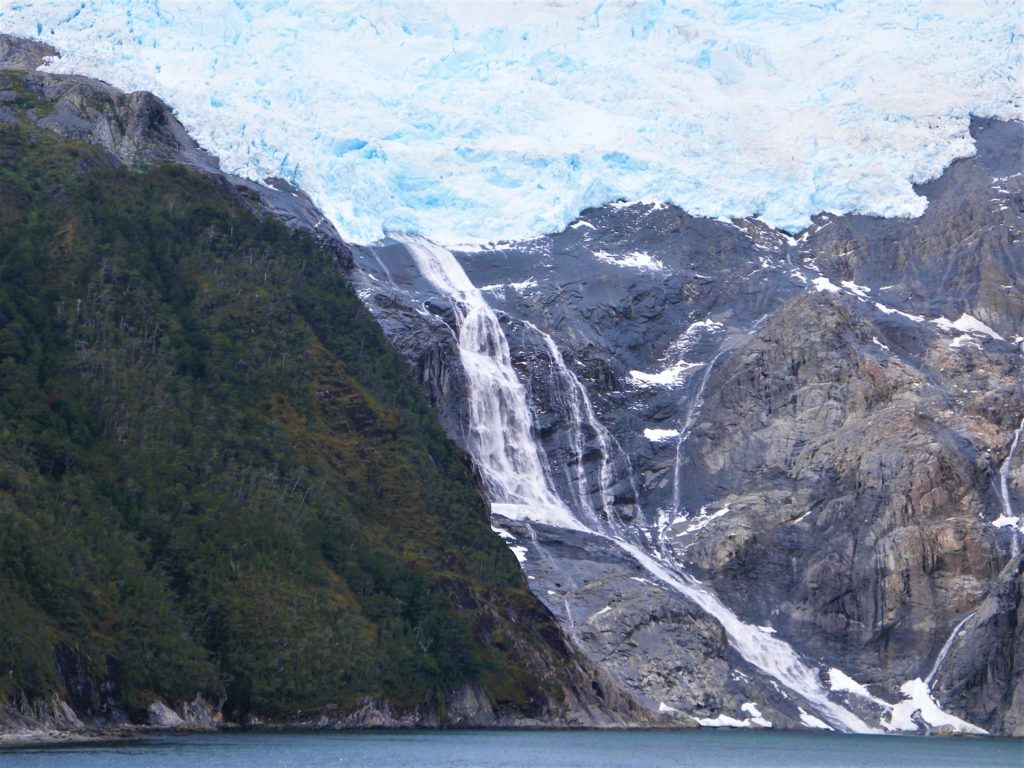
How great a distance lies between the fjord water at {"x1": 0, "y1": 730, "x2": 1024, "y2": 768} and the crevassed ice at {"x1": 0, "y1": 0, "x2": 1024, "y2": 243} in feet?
238

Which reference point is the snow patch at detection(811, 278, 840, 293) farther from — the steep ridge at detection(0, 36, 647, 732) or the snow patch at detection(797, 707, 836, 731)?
the snow patch at detection(797, 707, 836, 731)

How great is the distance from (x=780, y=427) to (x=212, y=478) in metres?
62.7

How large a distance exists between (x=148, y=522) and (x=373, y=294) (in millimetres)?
56656

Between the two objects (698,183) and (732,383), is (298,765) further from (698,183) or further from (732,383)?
(698,183)

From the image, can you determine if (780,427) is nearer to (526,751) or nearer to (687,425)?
(687,425)

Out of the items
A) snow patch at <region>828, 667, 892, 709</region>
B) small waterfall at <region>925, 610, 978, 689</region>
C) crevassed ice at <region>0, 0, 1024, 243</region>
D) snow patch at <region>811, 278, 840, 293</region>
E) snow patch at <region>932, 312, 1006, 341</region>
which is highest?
crevassed ice at <region>0, 0, 1024, 243</region>

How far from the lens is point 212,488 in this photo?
357 ft

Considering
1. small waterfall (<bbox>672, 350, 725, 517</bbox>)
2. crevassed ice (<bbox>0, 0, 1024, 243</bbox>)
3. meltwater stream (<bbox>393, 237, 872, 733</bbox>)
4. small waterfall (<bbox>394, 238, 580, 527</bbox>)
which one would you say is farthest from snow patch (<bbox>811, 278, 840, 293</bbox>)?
small waterfall (<bbox>394, 238, 580, 527</bbox>)

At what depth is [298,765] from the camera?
75438mm

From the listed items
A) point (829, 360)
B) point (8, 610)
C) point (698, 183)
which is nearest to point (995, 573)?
point (829, 360)

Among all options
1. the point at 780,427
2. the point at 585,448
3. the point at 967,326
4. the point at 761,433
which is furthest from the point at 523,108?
the point at 967,326

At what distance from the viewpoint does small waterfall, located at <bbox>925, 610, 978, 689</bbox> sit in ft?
437

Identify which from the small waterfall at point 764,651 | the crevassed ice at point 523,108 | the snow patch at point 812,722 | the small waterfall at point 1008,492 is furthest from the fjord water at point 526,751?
the crevassed ice at point 523,108

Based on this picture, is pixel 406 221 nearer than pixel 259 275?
No
